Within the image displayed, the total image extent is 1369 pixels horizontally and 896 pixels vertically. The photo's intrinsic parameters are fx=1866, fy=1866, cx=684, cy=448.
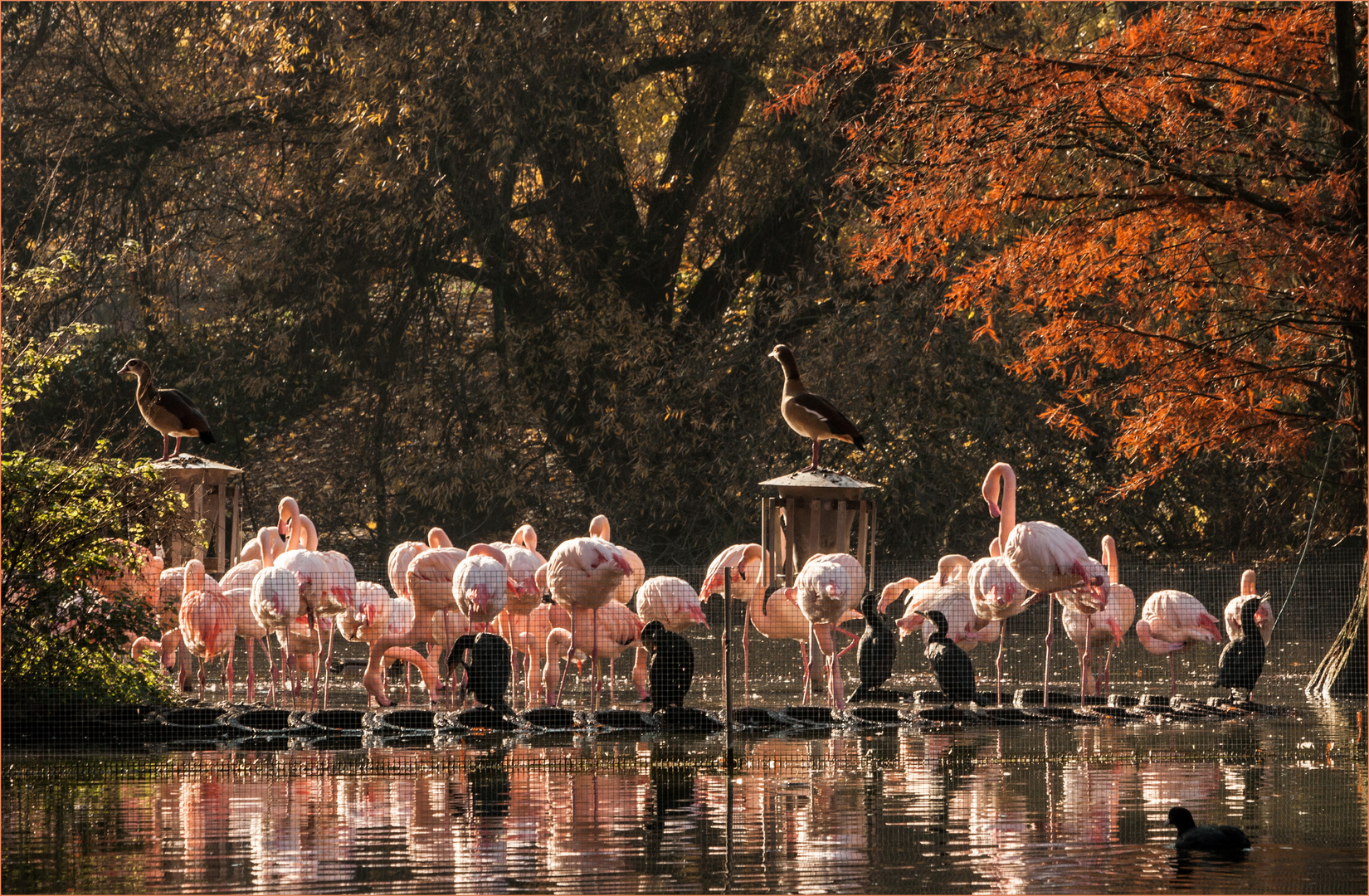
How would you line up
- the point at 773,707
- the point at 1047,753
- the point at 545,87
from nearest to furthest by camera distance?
the point at 1047,753 < the point at 773,707 < the point at 545,87

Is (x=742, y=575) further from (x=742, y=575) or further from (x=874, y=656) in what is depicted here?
(x=874, y=656)

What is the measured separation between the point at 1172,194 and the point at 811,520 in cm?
381

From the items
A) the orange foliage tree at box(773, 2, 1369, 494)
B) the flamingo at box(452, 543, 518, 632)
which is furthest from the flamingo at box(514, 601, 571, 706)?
the orange foliage tree at box(773, 2, 1369, 494)

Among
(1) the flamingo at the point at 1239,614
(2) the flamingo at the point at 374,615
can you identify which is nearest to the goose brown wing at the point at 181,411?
(2) the flamingo at the point at 374,615

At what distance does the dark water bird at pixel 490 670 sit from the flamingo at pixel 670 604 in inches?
38.0

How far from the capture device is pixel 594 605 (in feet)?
36.1

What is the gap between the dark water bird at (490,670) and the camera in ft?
35.2

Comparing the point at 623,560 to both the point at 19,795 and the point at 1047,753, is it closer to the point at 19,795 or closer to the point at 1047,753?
the point at 1047,753

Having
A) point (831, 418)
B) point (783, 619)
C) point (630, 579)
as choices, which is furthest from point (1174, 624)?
point (630, 579)

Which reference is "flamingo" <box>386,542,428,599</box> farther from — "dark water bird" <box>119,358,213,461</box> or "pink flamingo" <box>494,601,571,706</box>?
"dark water bird" <box>119,358,213,461</box>

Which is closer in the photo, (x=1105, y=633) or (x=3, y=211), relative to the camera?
(x=1105, y=633)

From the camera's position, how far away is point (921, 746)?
32.7ft

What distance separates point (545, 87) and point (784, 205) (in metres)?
3.30

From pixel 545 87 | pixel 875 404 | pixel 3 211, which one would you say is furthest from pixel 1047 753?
pixel 3 211
